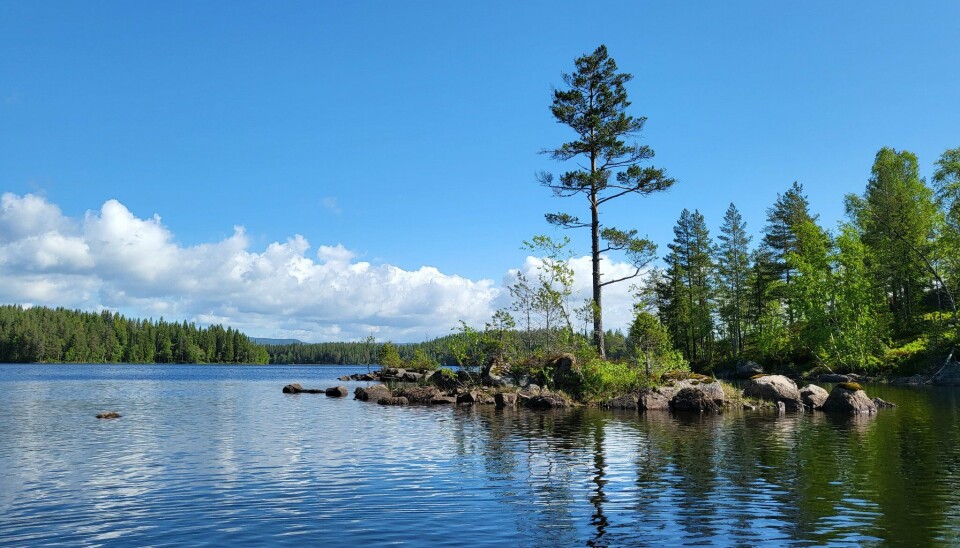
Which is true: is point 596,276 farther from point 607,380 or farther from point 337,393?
point 337,393

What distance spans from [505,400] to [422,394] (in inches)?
313

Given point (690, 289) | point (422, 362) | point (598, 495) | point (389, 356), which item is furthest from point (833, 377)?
point (598, 495)

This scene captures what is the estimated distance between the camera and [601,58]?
1794 inches

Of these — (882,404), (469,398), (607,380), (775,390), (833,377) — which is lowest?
(833,377)

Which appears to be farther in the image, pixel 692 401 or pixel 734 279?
pixel 734 279

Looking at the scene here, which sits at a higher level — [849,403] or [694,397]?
[694,397]

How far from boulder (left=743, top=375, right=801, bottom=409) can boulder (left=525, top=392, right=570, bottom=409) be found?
11.3 m

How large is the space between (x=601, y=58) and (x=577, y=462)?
34.8 metres

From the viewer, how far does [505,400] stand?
127 feet

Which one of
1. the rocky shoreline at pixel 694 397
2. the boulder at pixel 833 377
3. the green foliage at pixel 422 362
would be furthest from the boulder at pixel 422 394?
the boulder at pixel 833 377

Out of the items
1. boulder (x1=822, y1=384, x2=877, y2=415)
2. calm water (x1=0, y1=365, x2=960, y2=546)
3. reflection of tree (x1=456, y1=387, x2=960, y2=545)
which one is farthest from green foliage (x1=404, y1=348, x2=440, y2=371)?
reflection of tree (x1=456, y1=387, x2=960, y2=545)

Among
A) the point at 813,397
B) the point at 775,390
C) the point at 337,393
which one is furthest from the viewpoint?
the point at 337,393

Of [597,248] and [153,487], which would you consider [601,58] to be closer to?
[597,248]

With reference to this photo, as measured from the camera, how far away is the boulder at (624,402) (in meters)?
36.5
